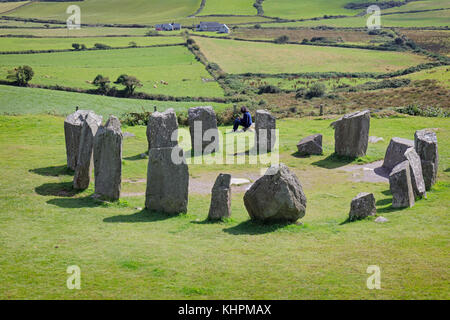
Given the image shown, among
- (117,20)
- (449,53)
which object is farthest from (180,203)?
(117,20)

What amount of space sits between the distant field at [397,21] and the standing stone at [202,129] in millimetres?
106525

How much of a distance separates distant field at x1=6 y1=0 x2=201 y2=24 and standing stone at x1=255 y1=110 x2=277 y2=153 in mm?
114405

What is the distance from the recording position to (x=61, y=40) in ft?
317

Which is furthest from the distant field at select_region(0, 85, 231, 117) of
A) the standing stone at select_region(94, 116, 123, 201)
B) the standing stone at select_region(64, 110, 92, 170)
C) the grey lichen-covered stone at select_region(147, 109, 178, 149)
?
the standing stone at select_region(94, 116, 123, 201)

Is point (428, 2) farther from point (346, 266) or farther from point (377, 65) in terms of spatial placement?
point (346, 266)

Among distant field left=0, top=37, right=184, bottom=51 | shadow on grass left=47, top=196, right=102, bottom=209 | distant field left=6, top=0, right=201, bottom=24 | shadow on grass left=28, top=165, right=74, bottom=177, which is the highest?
distant field left=6, top=0, right=201, bottom=24

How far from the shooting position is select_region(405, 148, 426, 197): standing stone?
1822 cm

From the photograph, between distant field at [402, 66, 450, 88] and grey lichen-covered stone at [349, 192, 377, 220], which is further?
distant field at [402, 66, 450, 88]

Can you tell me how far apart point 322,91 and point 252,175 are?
37378 millimetres

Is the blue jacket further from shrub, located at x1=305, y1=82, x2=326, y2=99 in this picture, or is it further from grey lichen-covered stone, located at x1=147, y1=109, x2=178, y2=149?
shrub, located at x1=305, y1=82, x2=326, y2=99

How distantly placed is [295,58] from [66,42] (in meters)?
41.8

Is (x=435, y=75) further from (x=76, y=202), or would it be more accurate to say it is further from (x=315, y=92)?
(x=76, y=202)

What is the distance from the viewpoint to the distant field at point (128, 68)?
60156 mm

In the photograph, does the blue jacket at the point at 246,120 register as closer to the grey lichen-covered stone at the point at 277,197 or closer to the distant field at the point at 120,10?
the grey lichen-covered stone at the point at 277,197
